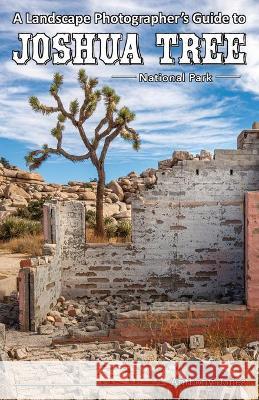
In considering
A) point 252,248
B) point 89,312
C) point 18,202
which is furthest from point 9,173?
point 252,248

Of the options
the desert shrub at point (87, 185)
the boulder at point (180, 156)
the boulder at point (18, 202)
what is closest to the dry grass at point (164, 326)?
the boulder at point (180, 156)

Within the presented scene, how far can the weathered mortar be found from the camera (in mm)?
11141

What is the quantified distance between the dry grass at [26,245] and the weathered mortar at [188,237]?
726 centimetres

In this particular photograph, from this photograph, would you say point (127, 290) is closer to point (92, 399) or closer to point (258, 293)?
point (258, 293)

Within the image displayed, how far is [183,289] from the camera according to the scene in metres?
11.2

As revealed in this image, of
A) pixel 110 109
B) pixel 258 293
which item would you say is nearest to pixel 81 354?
pixel 258 293

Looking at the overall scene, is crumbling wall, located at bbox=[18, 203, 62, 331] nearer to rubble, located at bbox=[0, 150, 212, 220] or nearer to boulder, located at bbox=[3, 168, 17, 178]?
rubble, located at bbox=[0, 150, 212, 220]

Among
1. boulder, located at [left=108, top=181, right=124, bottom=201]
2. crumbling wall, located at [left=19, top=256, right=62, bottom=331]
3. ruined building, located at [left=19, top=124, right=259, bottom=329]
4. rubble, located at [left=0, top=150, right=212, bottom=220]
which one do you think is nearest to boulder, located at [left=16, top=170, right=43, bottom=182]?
rubble, located at [left=0, top=150, right=212, bottom=220]

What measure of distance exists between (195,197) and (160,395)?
5608 millimetres

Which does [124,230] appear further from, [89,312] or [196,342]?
[196,342]

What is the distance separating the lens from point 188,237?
11.2 m

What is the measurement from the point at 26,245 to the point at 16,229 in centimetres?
285

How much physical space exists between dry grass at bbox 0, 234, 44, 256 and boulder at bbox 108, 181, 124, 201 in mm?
11691

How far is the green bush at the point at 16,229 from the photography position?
21234mm
